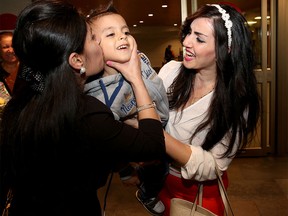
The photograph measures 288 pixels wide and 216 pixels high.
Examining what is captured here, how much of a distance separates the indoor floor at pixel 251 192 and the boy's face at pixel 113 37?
7.11ft

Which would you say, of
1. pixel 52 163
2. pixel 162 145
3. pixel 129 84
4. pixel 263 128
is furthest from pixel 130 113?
pixel 263 128

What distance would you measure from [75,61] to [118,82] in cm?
37

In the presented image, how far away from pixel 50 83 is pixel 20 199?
1.37 ft

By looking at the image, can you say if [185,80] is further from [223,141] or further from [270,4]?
[270,4]

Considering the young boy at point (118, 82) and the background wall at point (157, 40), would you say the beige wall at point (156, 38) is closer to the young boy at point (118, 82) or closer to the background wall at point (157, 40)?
the background wall at point (157, 40)

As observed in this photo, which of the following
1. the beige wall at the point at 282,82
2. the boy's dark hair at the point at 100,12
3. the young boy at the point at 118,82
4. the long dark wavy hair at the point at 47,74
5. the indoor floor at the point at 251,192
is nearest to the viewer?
the long dark wavy hair at the point at 47,74

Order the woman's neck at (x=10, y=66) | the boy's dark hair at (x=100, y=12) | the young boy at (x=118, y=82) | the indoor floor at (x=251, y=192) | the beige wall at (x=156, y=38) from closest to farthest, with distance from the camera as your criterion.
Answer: the young boy at (x=118, y=82)
the boy's dark hair at (x=100, y=12)
the woman's neck at (x=10, y=66)
the indoor floor at (x=251, y=192)
the beige wall at (x=156, y=38)

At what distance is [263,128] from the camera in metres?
4.44

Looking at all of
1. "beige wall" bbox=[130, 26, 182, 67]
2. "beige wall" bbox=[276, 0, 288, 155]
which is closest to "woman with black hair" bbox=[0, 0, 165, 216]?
"beige wall" bbox=[276, 0, 288, 155]

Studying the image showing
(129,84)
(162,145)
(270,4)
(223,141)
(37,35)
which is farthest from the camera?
(270,4)

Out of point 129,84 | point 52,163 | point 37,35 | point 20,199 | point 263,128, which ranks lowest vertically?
point 263,128

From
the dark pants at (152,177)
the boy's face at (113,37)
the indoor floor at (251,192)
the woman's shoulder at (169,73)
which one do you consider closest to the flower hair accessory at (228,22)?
the woman's shoulder at (169,73)

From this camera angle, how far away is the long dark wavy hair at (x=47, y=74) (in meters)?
0.98

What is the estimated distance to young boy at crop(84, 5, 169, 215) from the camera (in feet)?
4.51
